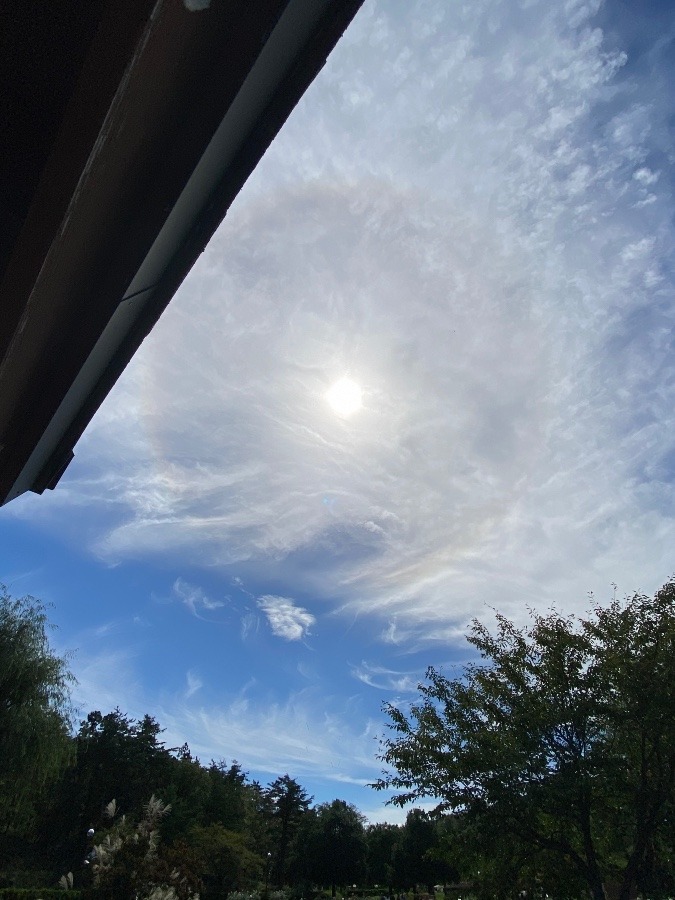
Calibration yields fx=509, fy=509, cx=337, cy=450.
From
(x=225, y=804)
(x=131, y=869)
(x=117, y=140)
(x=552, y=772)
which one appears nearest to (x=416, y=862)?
(x=225, y=804)

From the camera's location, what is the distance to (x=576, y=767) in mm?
10414

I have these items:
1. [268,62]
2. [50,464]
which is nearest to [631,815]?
[50,464]

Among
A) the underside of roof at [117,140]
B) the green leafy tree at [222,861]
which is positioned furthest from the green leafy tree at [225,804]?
the underside of roof at [117,140]

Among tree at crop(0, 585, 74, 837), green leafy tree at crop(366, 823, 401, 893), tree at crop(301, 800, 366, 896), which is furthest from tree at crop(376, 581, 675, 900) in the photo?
green leafy tree at crop(366, 823, 401, 893)

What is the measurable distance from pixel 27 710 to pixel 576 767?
72.4ft

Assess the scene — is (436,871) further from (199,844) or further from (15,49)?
(15,49)

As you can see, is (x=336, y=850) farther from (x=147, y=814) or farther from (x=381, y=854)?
(x=147, y=814)

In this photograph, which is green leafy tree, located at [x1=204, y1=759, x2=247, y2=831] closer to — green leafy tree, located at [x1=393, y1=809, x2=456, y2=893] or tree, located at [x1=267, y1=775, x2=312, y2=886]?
tree, located at [x1=267, y1=775, x2=312, y2=886]

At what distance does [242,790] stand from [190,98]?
69.2m

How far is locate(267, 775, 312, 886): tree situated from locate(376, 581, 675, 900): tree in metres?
50.1

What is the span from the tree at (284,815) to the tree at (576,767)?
5008cm

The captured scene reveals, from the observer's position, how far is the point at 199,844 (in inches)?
1494

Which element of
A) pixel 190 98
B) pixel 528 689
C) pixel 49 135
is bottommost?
pixel 49 135

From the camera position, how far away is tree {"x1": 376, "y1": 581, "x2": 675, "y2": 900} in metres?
10.2
